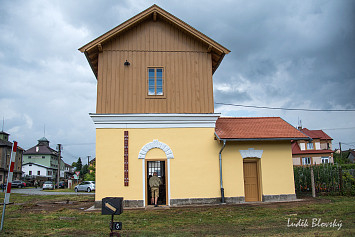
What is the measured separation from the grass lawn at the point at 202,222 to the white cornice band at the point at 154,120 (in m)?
3.74

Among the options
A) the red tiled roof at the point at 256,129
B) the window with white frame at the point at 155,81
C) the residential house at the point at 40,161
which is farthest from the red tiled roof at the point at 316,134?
the residential house at the point at 40,161

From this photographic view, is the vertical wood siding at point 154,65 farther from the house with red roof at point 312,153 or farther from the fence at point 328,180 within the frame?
the house with red roof at point 312,153

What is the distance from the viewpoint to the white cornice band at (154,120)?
45.4 feet

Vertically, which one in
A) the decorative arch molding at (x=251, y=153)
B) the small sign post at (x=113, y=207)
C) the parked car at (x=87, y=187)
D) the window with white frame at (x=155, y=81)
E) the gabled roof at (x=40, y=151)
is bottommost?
the parked car at (x=87, y=187)

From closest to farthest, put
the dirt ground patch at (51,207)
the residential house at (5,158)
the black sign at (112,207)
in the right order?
the black sign at (112,207), the dirt ground patch at (51,207), the residential house at (5,158)

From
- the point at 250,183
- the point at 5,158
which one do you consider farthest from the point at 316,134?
the point at 5,158

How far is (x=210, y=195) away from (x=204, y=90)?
16.0 feet

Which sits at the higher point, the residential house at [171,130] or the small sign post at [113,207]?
the residential house at [171,130]

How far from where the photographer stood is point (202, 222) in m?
9.60

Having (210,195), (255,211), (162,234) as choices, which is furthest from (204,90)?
(162,234)

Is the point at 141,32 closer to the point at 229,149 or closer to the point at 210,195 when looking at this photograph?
the point at 229,149

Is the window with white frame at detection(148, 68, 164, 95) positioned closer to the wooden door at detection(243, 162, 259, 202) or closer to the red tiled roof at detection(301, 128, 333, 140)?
the wooden door at detection(243, 162, 259, 202)

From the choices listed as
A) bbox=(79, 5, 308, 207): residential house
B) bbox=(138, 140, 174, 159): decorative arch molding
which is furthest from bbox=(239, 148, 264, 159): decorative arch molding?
bbox=(138, 140, 174, 159): decorative arch molding

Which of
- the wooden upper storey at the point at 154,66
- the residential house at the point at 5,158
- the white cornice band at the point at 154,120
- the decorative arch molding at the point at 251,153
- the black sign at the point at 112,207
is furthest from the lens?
the residential house at the point at 5,158
